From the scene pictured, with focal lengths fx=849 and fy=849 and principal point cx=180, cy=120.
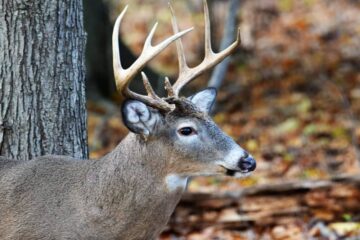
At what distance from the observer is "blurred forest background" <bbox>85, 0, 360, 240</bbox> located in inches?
318

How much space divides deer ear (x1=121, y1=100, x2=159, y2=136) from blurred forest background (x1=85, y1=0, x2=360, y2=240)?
290 centimetres

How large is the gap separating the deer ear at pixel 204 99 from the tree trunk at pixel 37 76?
42.6 inches

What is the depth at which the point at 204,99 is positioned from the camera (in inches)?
232

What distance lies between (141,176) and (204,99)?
2.60 ft

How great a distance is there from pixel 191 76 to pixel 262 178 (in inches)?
172

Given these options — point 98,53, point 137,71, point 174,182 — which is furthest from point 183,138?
point 98,53

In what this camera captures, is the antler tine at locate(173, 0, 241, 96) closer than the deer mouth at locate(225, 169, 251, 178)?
No

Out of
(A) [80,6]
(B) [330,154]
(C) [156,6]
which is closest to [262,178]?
(B) [330,154]

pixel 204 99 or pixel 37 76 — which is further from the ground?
pixel 37 76

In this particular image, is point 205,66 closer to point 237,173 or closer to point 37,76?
point 237,173

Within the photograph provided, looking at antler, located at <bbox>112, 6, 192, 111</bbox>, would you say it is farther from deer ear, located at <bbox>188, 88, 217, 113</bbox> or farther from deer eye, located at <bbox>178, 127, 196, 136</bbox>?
deer ear, located at <bbox>188, 88, 217, 113</bbox>

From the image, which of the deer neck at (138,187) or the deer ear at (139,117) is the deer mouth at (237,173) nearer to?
the deer neck at (138,187)

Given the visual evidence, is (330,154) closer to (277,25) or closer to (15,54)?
(15,54)

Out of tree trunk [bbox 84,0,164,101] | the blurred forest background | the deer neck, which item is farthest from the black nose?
tree trunk [bbox 84,0,164,101]
